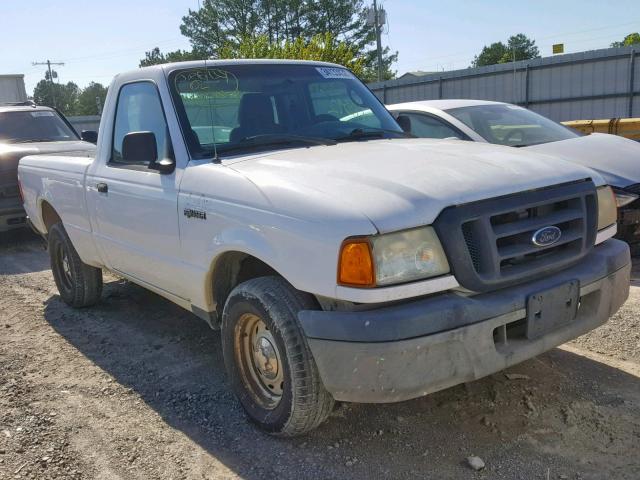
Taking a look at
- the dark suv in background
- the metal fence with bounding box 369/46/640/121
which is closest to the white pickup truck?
the dark suv in background

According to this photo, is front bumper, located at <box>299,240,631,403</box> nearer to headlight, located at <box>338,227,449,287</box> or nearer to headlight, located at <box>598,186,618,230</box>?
headlight, located at <box>338,227,449,287</box>

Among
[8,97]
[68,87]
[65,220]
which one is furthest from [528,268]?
[68,87]

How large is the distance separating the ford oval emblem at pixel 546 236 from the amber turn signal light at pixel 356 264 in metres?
0.84

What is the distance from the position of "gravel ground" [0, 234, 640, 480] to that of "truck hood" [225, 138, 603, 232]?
3.92 feet

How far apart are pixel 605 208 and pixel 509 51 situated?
85.8 m

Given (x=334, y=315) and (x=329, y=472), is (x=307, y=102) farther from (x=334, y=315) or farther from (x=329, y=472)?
(x=329, y=472)

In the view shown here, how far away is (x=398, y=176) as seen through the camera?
9.72ft

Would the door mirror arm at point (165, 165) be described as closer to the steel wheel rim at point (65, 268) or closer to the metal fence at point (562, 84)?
the steel wheel rim at point (65, 268)

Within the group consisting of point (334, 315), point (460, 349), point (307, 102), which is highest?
point (307, 102)

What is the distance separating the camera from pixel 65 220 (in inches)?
212

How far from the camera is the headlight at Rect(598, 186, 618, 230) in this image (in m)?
3.47

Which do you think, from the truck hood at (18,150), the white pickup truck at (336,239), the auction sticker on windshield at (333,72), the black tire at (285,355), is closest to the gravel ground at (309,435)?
the black tire at (285,355)

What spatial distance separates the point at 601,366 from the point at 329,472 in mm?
1966

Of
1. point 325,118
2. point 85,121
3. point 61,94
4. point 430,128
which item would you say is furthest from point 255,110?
point 61,94
